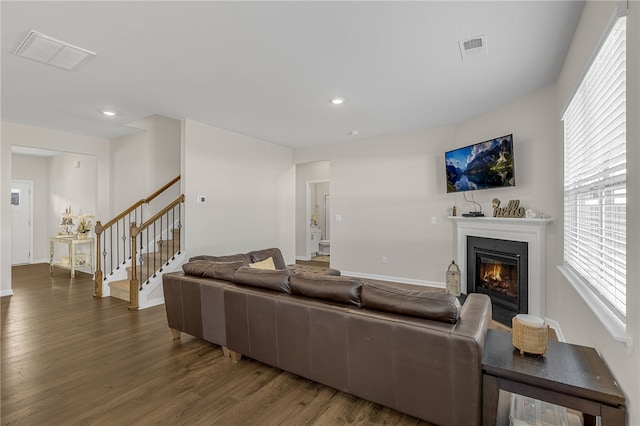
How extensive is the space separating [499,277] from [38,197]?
985cm

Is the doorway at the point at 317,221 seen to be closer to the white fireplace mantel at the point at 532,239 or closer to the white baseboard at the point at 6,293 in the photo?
the white fireplace mantel at the point at 532,239

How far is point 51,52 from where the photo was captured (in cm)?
248

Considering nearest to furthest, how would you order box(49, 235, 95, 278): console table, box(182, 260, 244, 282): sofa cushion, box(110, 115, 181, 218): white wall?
box(182, 260, 244, 282): sofa cushion, box(110, 115, 181, 218): white wall, box(49, 235, 95, 278): console table

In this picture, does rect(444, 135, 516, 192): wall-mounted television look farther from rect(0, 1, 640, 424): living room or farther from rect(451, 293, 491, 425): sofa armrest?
rect(451, 293, 491, 425): sofa armrest

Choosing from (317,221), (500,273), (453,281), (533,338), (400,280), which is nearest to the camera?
(533,338)

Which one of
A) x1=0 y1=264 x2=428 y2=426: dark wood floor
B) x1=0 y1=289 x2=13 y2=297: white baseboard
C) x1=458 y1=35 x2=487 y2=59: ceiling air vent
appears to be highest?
x1=458 y1=35 x2=487 y2=59: ceiling air vent

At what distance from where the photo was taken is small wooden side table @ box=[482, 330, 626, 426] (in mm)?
1233

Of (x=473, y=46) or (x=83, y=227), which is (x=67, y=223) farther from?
(x=473, y=46)

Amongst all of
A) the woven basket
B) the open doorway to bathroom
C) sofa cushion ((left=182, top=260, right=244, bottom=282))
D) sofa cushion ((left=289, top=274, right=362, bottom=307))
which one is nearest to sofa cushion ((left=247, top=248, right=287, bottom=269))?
sofa cushion ((left=182, top=260, right=244, bottom=282))

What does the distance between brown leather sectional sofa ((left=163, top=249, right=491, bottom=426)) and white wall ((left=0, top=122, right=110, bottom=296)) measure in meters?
3.91

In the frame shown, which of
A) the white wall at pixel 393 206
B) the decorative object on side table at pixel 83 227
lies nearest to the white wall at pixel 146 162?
the decorative object on side table at pixel 83 227

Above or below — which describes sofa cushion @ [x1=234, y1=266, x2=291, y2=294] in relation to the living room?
below

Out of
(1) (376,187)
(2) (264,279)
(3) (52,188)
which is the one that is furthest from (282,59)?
(3) (52,188)

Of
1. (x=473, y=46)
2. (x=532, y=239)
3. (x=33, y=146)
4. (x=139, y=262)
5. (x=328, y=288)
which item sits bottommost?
(x=139, y=262)
